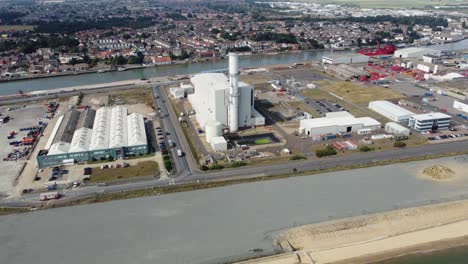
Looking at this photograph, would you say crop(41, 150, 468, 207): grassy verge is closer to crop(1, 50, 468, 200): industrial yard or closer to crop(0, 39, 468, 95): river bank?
crop(1, 50, 468, 200): industrial yard

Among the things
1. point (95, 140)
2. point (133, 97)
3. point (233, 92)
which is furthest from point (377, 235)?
point (133, 97)

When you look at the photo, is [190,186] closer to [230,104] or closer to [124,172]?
[124,172]

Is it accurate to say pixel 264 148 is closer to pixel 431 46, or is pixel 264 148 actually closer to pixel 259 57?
pixel 259 57

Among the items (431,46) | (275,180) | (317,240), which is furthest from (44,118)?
(431,46)

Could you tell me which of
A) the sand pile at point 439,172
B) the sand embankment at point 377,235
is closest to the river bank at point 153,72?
the sand pile at point 439,172

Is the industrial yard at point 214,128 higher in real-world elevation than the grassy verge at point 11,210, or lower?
higher

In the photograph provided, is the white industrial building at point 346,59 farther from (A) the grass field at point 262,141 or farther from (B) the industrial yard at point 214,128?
(A) the grass field at point 262,141
